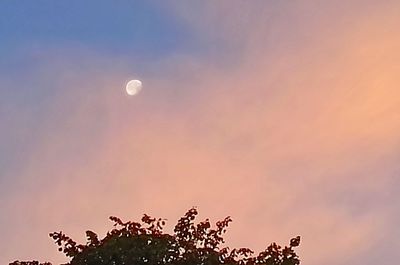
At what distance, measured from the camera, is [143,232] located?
60.7 feet

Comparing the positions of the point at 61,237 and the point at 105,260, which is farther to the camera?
the point at 61,237

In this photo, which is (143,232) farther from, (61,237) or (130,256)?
(61,237)

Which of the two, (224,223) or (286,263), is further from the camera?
(224,223)

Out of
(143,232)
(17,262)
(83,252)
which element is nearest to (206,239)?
(143,232)

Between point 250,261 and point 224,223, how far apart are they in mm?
1516

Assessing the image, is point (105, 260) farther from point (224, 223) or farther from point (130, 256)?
point (224, 223)

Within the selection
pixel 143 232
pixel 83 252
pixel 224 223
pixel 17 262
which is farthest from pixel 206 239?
pixel 17 262

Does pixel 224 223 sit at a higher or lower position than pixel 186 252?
higher

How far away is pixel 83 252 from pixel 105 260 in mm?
854

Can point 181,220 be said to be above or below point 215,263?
above

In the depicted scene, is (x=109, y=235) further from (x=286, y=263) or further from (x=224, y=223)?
(x=286, y=263)

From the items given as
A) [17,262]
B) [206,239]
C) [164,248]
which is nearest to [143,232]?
[164,248]

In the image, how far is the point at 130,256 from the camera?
17.7 m

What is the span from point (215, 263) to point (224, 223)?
5.13 feet
